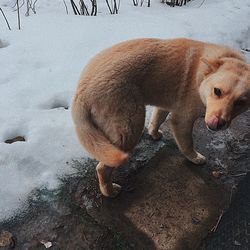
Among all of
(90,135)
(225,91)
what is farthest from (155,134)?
(225,91)

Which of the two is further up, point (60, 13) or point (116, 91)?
point (116, 91)

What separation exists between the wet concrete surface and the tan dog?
7.1 inches

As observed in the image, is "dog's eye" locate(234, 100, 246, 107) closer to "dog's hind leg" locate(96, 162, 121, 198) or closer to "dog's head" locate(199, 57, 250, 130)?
"dog's head" locate(199, 57, 250, 130)

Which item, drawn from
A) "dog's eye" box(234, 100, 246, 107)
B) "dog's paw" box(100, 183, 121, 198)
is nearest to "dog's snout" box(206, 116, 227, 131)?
"dog's eye" box(234, 100, 246, 107)

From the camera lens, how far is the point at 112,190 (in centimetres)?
248

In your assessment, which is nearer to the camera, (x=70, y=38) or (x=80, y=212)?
(x=80, y=212)

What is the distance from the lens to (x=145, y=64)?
90.4 inches

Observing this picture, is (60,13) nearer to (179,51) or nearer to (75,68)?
(75,68)

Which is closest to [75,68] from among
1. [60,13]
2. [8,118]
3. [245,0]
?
[8,118]

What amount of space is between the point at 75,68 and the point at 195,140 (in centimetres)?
147

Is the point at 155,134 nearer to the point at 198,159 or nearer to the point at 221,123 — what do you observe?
the point at 198,159

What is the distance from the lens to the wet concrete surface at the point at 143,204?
88.5 inches

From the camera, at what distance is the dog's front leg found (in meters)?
2.54

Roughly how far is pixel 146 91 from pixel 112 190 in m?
0.74
